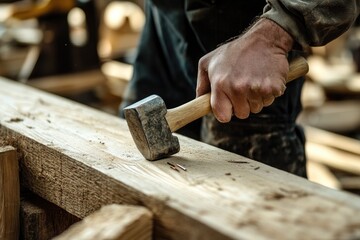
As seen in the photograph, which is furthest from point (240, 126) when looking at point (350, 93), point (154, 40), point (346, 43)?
point (346, 43)

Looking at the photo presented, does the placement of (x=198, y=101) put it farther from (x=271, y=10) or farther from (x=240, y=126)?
(x=240, y=126)

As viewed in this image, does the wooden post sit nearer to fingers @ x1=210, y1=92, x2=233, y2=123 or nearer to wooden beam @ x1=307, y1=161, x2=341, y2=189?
fingers @ x1=210, y1=92, x2=233, y2=123

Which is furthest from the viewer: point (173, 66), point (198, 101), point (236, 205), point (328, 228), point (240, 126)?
point (173, 66)

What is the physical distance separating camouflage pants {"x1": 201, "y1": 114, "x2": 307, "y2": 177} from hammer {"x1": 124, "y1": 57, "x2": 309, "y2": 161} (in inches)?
18.4

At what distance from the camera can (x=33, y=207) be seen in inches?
59.4

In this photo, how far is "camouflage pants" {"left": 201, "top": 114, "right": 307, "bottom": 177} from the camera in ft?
6.25

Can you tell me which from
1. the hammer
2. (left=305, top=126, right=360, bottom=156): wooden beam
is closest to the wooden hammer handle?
the hammer

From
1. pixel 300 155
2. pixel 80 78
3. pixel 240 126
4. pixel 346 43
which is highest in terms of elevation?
pixel 240 126

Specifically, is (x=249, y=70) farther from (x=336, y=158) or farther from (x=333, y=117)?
(x=333, y=117)

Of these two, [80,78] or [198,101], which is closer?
[198,101]

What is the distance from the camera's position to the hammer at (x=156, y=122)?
1.36 metres

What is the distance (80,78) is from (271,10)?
3249 mm

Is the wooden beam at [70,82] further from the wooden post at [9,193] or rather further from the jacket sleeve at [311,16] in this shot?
the jacket sleeve at [311,16]

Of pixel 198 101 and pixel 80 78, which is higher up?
pixel 198 101
